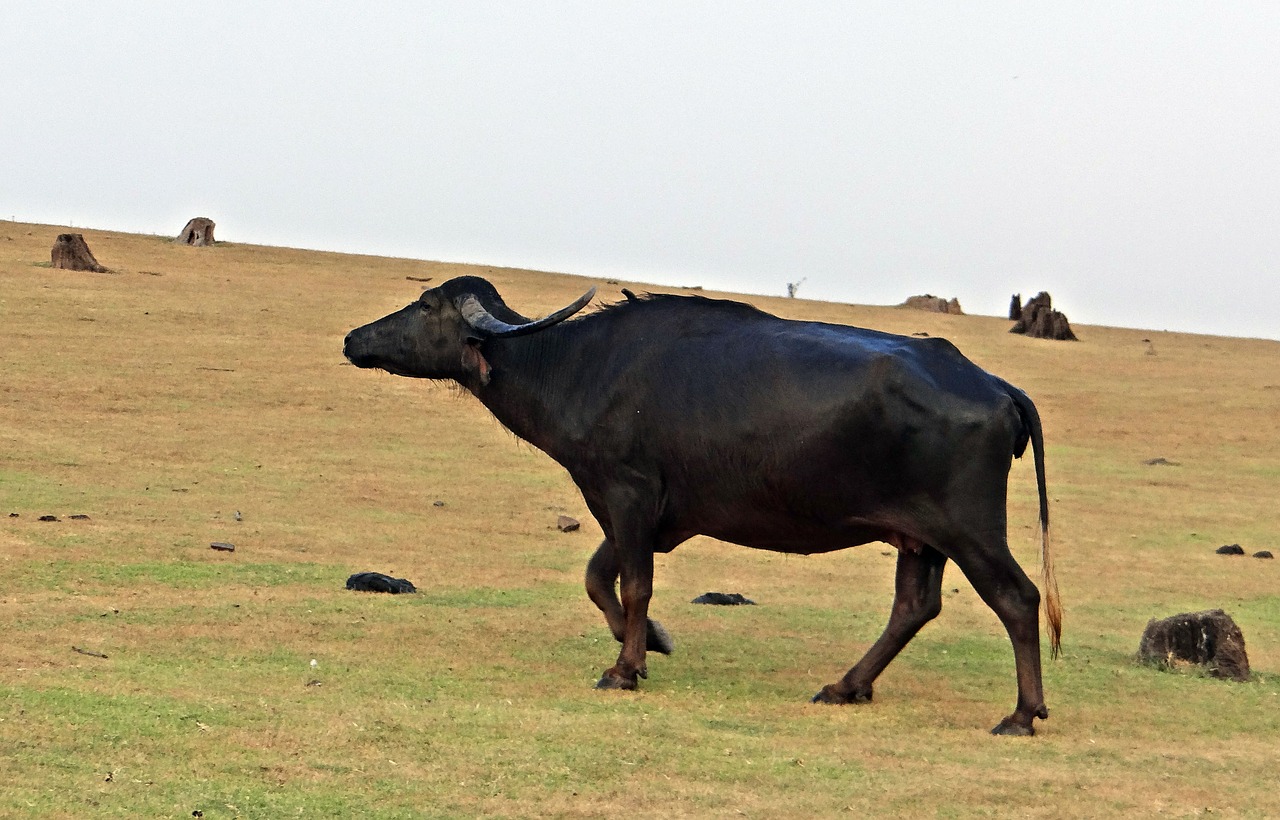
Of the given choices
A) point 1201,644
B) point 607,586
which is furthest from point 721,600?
point 1201,644

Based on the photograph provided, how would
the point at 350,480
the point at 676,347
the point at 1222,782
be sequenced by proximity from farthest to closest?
1. the point at 350,480
2. the point at 676,347
3. the point at 1222,782

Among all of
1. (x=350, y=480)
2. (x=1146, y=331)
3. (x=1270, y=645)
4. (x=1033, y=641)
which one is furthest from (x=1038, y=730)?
(x=1146, y=331)

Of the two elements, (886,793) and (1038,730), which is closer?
(886,793)

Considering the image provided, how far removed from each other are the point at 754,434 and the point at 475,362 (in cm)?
233

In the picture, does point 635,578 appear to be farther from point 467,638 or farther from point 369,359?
point 369,359

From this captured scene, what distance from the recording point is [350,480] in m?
20.2

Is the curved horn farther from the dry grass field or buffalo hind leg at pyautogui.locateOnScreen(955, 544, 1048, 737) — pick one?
buffalo hind leg at pyautogui.locateOnScreen(955, 544, 1048, 737)

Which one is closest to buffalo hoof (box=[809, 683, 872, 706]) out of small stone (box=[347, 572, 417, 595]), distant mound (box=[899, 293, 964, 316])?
small stone (box=[347, 572, 417, 595])

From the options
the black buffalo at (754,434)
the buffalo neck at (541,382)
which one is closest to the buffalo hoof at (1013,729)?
the black buffalo at (754,434)

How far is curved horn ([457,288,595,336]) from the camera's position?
10945 millimetres

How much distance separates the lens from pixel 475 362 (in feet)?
37.4

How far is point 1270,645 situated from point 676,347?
20.8 ft

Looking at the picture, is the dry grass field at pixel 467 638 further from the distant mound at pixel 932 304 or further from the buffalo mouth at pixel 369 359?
→ the distant mound at pixel 932 304

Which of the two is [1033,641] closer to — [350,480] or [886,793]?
[886,793]
